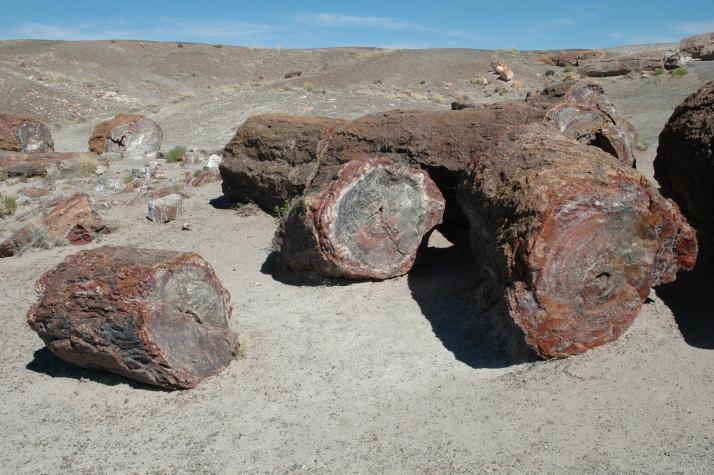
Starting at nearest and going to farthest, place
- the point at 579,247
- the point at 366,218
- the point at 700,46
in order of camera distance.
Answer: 1. the point at 579,247
2. the point at 366,218
3. the point at 700,46

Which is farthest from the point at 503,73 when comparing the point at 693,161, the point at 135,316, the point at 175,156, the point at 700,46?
the point at 135,316

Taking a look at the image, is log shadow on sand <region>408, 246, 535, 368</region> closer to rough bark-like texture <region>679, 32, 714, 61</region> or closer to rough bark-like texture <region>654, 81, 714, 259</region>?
rough bark-like texture <region>654, 81, 714, 259</region>

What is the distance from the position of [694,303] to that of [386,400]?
279cm

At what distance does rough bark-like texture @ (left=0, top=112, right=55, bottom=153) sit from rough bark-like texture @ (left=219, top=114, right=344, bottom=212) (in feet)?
32.1

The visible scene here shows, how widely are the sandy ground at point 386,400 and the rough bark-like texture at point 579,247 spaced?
0.32 m

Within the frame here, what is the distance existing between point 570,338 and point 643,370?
544 millimetres

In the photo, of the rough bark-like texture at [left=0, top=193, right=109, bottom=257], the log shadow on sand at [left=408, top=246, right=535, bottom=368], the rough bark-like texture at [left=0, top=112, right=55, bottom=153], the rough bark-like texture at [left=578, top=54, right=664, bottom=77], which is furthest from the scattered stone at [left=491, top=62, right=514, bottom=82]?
the log shadow on sand at [left=408, top=246, right=535, bottom=368]

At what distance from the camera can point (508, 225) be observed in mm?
4910

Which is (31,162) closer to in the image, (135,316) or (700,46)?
(135,316)

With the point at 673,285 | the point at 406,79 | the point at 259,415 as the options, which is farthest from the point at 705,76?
the point at 259,415

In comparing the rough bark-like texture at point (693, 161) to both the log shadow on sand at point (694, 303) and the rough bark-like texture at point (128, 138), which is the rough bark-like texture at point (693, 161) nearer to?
the log shadow on sand at point (694, 303)

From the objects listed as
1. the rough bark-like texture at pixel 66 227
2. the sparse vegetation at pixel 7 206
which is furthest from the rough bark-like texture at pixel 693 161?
the sparse vegetation at pixel 7 206

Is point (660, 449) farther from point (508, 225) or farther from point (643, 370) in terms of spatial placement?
point (508, 225)

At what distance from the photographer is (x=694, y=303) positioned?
5.48m
